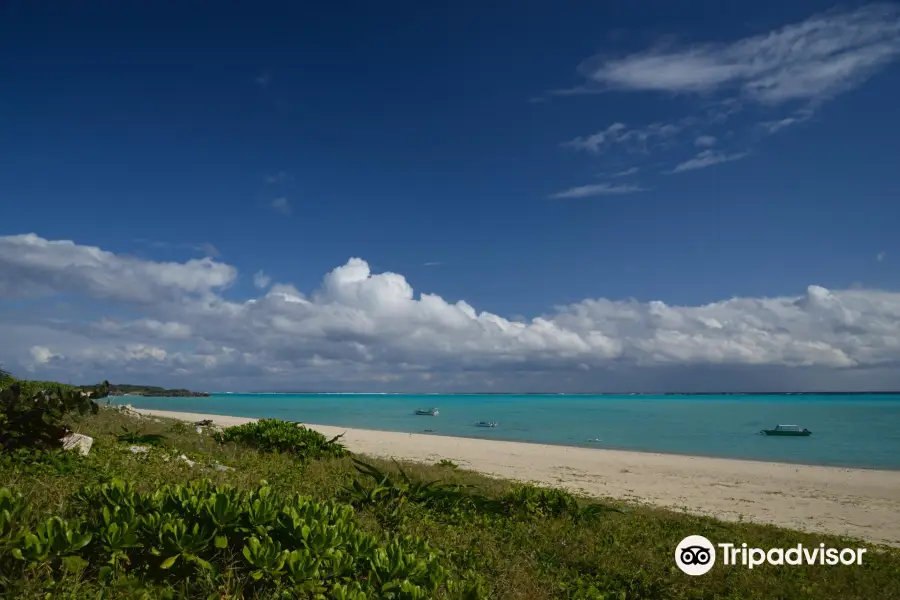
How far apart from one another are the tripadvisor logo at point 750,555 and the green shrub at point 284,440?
9030mm

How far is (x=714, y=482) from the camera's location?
81.5 feet

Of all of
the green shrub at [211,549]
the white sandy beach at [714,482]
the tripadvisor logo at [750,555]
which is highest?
the green shrub at [211,549]

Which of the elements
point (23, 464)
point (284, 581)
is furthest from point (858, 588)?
point (23, 464)

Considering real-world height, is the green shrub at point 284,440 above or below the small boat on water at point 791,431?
above

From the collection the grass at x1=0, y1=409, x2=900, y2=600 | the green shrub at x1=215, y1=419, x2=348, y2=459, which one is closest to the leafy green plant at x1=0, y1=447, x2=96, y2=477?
the grass at x1=0, y1=409, x2=900, y2=600

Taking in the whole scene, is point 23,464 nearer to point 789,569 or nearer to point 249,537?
point 249,537

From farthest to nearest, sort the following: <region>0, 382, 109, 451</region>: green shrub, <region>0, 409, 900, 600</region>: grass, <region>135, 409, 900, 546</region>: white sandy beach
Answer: <region>135, 409, 900, 546</region>: white sandy beach < <region>0, 382, 109, 451</region>: green shrub < <region>0, 409, 900, 600</region>: grass

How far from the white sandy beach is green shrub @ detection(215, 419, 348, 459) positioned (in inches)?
369

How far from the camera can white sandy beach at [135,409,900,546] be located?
56.3 feet

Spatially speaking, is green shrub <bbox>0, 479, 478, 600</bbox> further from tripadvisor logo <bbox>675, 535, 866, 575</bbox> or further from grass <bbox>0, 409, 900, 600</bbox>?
tripadvisor logo <bbox>675, 535, 866, 575</bbox>

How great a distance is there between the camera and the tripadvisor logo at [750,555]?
9078mm

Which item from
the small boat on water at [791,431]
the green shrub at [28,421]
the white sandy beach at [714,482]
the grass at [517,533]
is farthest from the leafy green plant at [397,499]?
the small boat on water at [791,431]

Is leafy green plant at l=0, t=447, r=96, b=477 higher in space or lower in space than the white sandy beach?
higher

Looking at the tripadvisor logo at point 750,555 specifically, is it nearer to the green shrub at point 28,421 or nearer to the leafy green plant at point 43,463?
the leafy green plant at point 43,463
